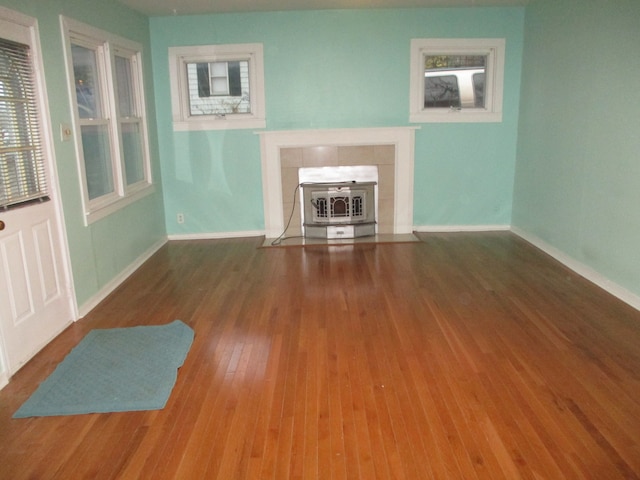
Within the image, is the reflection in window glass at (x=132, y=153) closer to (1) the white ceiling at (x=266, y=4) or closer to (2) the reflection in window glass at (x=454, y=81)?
(1) the white ceiling at (x=266, y=4)

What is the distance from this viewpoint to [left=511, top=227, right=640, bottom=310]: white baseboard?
3.78 m

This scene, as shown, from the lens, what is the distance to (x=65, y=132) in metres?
3.64

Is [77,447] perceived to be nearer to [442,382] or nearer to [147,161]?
[442,382]

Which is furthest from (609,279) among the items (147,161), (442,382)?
(147,161)

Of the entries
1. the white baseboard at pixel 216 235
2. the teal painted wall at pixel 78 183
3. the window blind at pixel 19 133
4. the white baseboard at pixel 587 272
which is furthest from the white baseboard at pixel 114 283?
the white baseboard at pixel 587 272

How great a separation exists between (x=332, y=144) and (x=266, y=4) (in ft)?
5.27

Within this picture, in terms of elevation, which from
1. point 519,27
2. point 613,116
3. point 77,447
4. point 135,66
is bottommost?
point 77,447

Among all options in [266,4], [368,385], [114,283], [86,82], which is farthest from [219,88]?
[368,385]

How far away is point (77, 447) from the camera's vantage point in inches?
91.4

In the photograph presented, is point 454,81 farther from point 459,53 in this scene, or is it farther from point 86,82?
point 86,82

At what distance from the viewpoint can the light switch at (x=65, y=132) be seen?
3592 mm

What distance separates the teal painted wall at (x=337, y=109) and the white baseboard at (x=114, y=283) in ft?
2.50

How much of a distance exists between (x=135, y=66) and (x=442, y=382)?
4.44 m

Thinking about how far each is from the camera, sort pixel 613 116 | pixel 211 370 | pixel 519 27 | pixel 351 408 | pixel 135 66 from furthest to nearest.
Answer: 1. pixel 519 27
2. pixel 135 66
3. pixel 613 116
4. pixel 211 370
5. pixel 351 408
